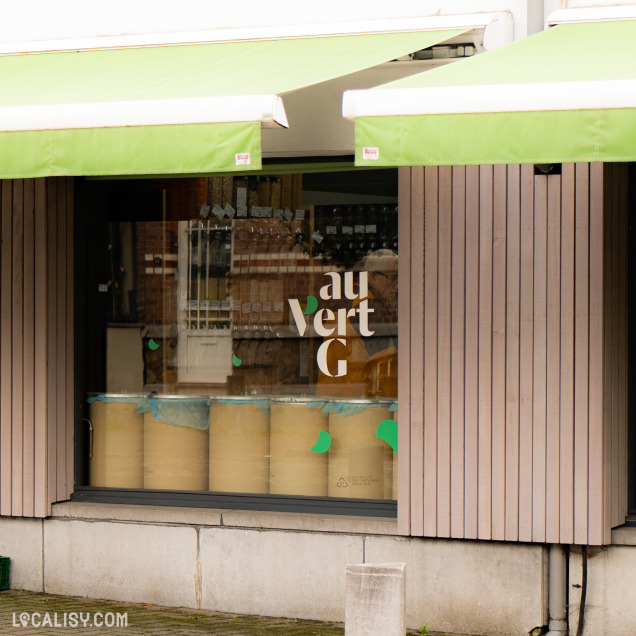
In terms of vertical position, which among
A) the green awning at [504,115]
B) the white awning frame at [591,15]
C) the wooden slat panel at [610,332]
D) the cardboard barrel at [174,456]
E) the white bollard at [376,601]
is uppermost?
the white awning frame at [591,15]

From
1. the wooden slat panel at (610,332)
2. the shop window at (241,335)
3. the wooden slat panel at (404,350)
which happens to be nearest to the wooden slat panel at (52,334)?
the shop window at (241,335)

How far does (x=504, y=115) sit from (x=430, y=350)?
2052mm

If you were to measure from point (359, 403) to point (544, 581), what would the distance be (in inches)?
67.3

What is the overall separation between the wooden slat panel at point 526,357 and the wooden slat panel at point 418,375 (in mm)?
583

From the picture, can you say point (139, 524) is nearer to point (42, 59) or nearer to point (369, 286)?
point (369, 286)

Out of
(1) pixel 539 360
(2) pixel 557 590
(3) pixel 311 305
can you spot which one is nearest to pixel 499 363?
(1) pixel 539 360

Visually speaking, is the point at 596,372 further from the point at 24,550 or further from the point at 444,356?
the point at 24,550

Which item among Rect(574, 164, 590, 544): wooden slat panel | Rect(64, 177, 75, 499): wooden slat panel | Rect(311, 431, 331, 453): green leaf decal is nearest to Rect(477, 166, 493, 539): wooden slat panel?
Rect(574, 164, 590, 544): wooden slat panel

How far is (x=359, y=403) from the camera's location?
7961mm

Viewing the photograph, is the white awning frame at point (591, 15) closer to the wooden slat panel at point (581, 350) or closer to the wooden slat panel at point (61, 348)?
the wooden slat panel at point (581, 350)

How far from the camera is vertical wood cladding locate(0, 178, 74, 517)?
8.10 meters

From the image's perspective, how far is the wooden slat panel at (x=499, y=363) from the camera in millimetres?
7102

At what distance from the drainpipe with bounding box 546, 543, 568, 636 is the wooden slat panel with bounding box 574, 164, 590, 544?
0.21 metres

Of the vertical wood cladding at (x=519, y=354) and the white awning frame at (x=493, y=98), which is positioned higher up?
the white awning frame at (x=493, y=98)
